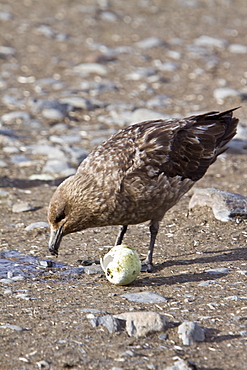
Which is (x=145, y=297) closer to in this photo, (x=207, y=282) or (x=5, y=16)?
(x=207, y=282)

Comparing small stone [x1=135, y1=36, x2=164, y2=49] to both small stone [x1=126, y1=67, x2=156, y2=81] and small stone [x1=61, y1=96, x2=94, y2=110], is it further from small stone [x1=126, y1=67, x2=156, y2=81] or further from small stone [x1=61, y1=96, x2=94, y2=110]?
small stone [x1=61, y1=96, x2=94, y2=110]

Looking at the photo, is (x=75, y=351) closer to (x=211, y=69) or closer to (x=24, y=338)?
(x=24, y=338)

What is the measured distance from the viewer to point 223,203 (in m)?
6.57

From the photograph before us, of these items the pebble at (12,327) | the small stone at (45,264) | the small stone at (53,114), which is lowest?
the small stone at (53,114)

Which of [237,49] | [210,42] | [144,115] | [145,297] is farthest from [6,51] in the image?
[145,297]

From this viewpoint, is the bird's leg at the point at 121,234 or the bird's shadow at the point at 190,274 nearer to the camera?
the bird's shadow at the point at 190,274

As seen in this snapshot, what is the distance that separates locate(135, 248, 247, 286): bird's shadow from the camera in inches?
206

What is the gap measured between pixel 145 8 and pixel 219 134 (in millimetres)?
10016

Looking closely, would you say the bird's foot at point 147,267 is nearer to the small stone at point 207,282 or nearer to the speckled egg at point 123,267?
the speckled egg at point 123,267

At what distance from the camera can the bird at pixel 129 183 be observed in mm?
5426

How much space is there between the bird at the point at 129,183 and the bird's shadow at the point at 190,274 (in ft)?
0.55

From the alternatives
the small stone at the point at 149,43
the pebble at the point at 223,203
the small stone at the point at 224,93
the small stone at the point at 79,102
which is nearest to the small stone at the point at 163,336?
the pebble at the point at 223,203

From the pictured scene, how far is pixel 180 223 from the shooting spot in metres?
6.59

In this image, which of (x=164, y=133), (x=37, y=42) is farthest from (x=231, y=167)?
(x=37, y=42)
